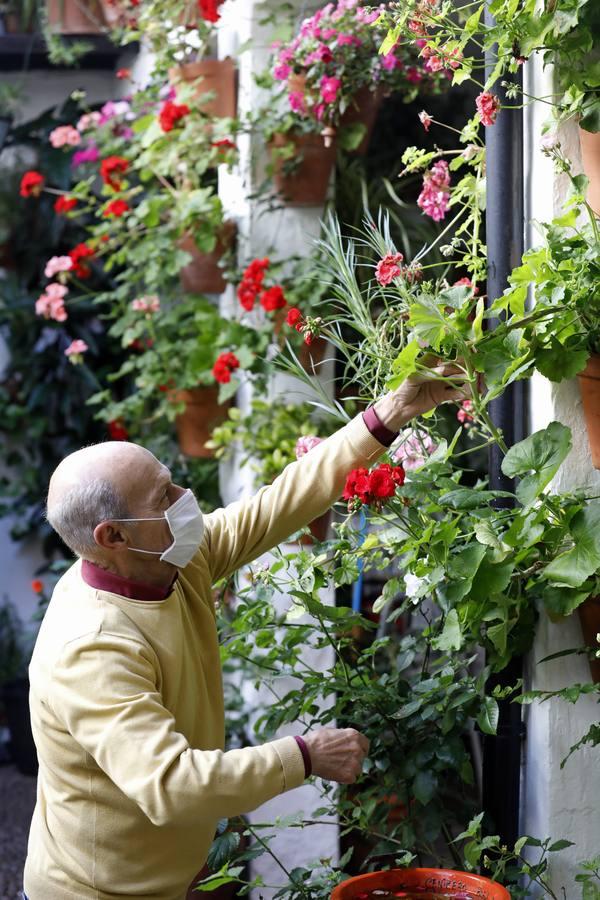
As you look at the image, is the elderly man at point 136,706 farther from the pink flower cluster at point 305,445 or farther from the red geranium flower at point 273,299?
the red geranium flower at point 273,299

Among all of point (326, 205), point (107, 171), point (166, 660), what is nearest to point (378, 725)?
point (166, 660)

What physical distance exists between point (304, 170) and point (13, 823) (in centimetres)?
272

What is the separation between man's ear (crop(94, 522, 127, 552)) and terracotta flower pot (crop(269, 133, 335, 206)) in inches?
66.4

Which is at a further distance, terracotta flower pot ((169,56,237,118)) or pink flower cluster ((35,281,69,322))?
pink flower cluster ((35,281,69,322))

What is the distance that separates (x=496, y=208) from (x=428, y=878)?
1.25 m

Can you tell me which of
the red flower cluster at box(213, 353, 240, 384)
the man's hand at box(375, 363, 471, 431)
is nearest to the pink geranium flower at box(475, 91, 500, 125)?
the man's hand at box(375, 363, 471, 431)

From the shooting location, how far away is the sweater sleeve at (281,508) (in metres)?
2.44

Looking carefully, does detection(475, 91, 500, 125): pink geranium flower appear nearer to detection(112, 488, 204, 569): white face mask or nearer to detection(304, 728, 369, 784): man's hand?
detection(112, 488, 204, 569): white face mask

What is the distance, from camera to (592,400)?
2.05m

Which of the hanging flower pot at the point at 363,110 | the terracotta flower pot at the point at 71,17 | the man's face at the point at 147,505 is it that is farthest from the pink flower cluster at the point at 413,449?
the terracotta flower pot at the point at 71,17

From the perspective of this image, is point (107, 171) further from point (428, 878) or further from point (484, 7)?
point (428, 878)

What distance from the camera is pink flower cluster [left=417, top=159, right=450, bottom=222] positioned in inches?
96.7

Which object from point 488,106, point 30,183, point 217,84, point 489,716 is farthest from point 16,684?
point 488,106

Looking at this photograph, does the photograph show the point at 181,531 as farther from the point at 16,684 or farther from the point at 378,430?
the point at 16,684
